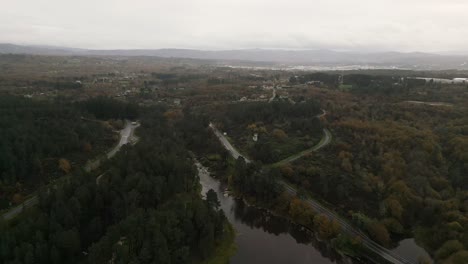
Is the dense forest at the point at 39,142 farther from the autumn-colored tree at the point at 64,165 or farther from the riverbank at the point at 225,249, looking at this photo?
the riverbank at the point at 225,249

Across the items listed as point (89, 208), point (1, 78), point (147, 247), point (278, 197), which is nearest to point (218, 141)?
point (278, 197)

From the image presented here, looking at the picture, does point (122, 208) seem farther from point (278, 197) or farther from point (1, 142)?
point (1, 142)

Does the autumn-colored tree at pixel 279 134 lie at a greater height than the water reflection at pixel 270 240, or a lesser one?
greater

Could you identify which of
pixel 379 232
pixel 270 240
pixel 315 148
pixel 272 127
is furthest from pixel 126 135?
pixel 379 232

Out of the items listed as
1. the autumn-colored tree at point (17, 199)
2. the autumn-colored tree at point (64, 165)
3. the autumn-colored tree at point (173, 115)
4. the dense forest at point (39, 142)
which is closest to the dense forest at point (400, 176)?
the autumn-colored tree at point (64, 165)

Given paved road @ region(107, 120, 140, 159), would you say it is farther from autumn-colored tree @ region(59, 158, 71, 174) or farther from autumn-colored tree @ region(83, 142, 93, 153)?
autumn-colored tree @ region(59, 158, 71, 174)

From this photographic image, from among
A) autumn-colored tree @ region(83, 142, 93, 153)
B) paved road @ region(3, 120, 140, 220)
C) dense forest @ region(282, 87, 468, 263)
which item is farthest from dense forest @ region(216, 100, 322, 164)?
autumn-colored tree @ region(83, 142, 93, 153)

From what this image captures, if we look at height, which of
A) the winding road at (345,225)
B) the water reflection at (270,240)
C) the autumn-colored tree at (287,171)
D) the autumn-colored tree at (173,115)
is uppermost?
the autumn-colored tree at (173,115)
